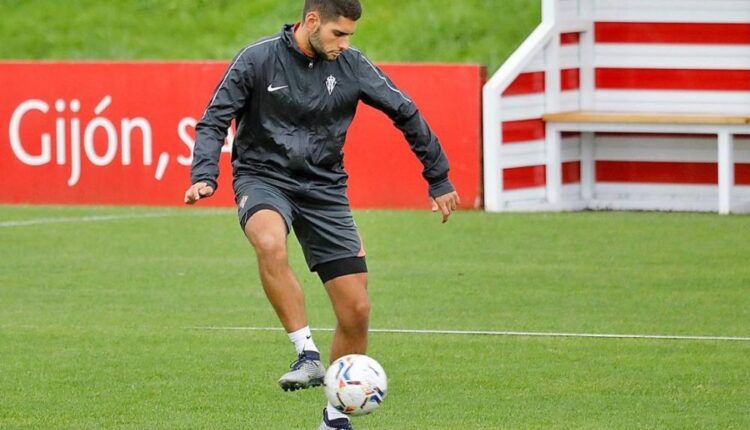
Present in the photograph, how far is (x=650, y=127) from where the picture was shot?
56.6 feet

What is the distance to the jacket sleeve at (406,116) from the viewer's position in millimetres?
7730

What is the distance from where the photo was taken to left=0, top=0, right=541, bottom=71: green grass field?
19.7 meters

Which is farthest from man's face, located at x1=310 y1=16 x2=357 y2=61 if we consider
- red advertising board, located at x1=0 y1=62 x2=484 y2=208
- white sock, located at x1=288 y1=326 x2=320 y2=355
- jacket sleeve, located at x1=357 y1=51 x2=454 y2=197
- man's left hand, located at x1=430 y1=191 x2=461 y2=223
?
red advertising board, located at x1=0 y1=62 x2=484 y2=208

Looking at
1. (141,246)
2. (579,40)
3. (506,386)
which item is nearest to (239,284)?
(141,246)

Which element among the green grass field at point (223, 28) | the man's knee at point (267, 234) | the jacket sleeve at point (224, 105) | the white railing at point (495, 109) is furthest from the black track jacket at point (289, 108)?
the green grass field at point (223, 28)

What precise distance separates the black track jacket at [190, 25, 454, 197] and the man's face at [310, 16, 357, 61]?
12 cm

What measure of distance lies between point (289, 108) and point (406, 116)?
54 centimetres

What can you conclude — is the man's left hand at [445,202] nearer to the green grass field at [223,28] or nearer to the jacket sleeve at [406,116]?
the jacket sleeve at [406,116]

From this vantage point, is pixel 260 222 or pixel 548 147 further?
pixel 548 147

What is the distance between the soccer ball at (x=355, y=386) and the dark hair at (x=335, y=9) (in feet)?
4.76

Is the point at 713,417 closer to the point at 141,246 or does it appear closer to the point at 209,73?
the point at 141,246

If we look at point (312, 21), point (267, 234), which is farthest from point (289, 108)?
point (267, 234)

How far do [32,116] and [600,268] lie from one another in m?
7.14

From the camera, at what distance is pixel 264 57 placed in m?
7.59
